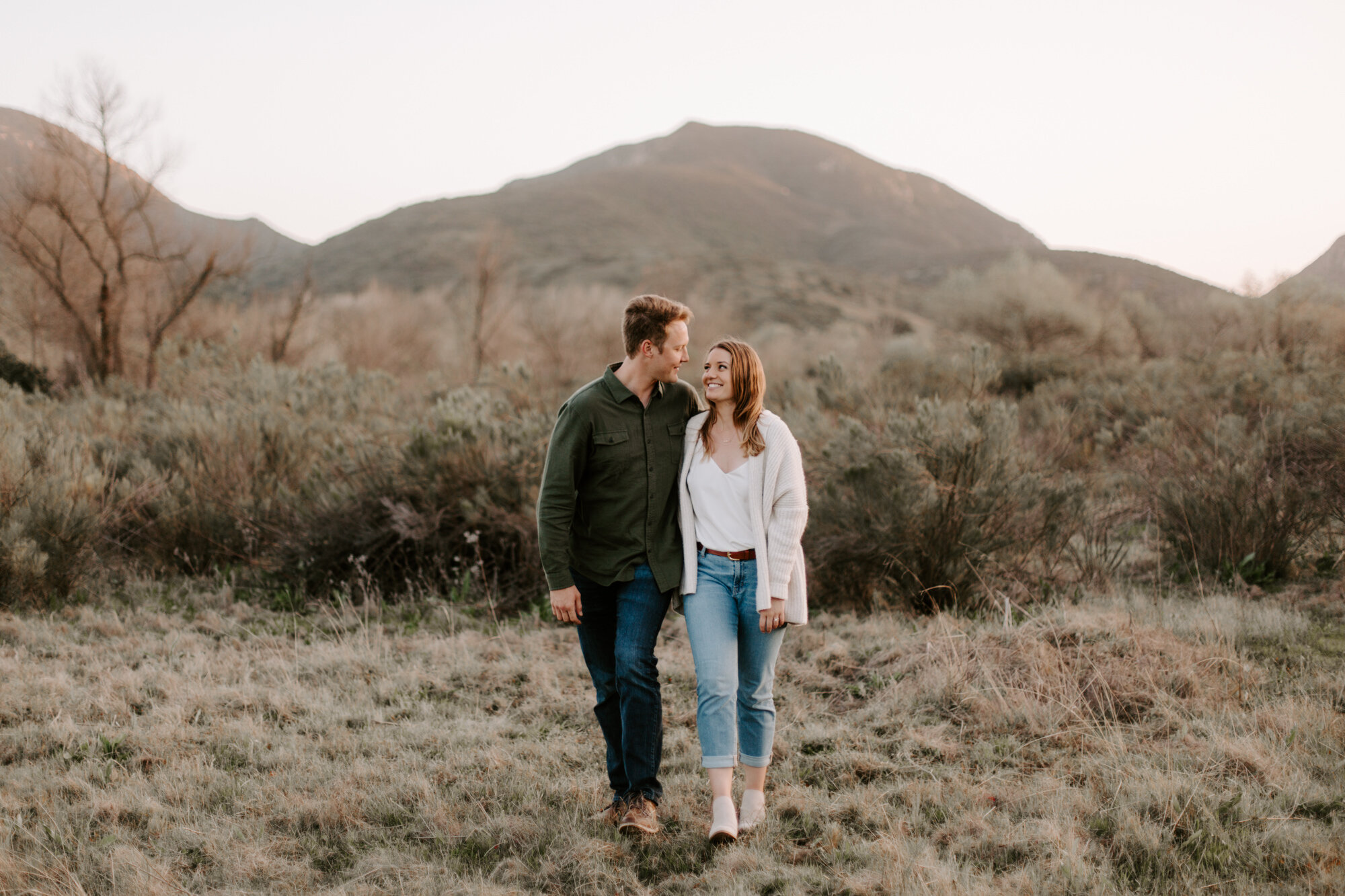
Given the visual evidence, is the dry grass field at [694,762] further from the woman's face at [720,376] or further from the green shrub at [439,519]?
the woman's face at [720,376]

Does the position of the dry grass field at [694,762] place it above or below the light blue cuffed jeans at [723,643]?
below

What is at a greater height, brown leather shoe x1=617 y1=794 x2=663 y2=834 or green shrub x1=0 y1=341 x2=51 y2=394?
green shrub x1=0 y1=341 x2=51 y2=394

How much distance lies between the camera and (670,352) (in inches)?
120

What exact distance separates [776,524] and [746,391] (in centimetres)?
47

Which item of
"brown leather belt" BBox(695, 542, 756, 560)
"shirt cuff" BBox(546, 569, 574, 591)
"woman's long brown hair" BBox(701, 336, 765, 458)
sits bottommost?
"shirt cuff" BBox(546, 569, 574, 591)

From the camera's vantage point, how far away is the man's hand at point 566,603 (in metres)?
2.97

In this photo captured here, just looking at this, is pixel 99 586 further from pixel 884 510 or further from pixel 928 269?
pixel 928 269

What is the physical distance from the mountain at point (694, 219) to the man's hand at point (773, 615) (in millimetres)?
27480

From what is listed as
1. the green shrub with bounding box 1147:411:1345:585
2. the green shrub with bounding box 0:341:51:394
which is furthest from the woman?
the green shrub with bounding box 0:341:51:394

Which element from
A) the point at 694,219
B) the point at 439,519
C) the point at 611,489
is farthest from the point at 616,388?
the point at 694,219

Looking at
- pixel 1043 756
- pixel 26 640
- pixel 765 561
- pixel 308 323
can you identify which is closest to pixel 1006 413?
pixel 1043 756

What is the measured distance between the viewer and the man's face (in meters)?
3.03

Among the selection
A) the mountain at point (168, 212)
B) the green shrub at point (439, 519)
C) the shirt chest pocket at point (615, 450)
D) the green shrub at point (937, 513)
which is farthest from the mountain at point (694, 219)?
the shirt chest pocket at point (615, 450)

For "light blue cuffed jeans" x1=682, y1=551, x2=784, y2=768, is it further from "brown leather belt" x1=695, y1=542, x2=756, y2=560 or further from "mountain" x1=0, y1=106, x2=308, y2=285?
"mountain" x1=0, y1=106, x2=308, y2=285
